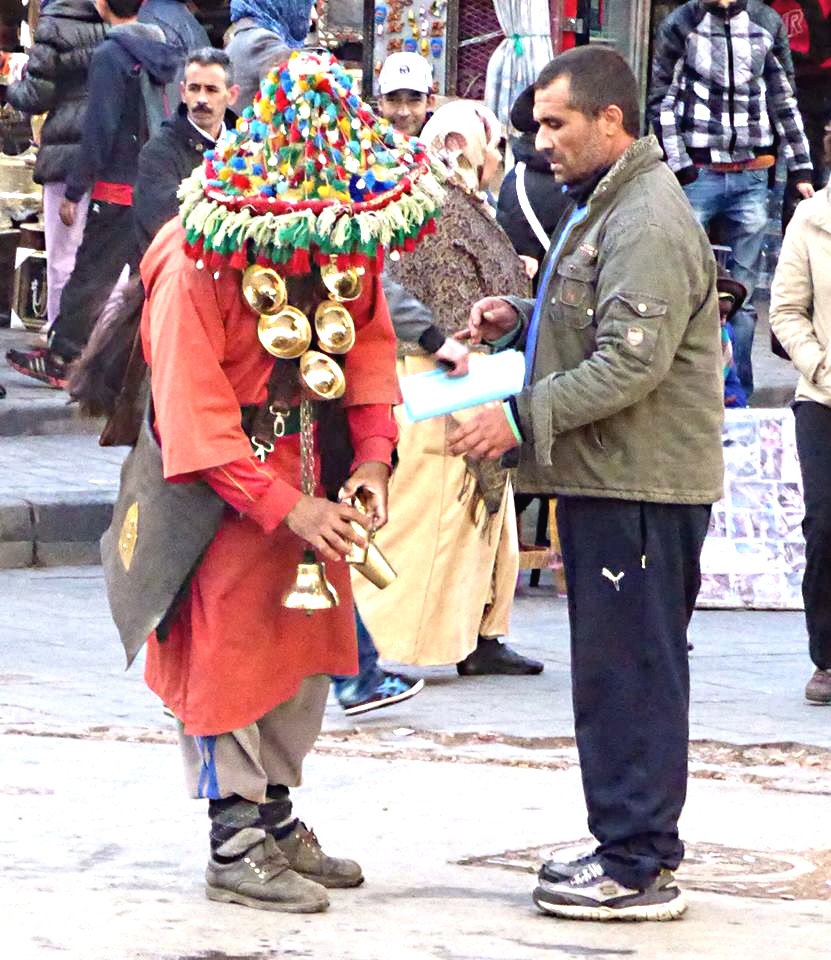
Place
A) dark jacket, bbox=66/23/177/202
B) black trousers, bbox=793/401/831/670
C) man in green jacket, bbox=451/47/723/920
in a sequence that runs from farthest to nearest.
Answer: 1. dark jacket, bbox=66/23/177/202
2. black trousers, bbox=793/401/831/670
3. man in green jacket, bbox=451/47/723/920

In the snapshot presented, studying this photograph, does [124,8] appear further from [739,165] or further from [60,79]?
[739,165]

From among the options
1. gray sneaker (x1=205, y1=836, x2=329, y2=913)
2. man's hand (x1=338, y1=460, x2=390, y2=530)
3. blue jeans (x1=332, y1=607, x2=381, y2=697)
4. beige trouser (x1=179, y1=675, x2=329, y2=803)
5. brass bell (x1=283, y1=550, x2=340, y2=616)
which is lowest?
blue jeans (x1=332, y1=607, x2=381, y2=697)

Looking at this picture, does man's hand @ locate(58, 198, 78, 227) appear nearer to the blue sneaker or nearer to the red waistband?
the red waistband

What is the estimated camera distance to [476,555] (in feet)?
24.6

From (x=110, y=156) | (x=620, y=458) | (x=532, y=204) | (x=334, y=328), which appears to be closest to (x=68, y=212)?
(x=110, y=156)

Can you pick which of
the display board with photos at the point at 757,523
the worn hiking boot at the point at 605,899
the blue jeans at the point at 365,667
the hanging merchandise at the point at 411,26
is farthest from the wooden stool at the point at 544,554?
the hanging merchandise at the point at 411,26

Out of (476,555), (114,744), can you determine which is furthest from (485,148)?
(114,744)

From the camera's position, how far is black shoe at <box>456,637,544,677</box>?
7.74 metres

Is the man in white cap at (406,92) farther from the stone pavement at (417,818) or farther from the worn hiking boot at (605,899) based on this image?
the worn hiking boot at (605,899)

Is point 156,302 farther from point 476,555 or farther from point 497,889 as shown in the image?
point 476,555

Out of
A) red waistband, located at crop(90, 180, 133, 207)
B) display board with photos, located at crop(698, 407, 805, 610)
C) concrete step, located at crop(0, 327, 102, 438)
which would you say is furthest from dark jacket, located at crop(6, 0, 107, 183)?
display board with photos, located at crop(698, 407, 805, 610)

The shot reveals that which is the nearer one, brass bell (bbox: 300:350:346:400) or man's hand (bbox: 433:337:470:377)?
brass bell (bbox: 300:350:346:400)

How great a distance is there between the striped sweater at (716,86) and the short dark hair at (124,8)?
2892mm

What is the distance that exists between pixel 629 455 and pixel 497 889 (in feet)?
3.35
